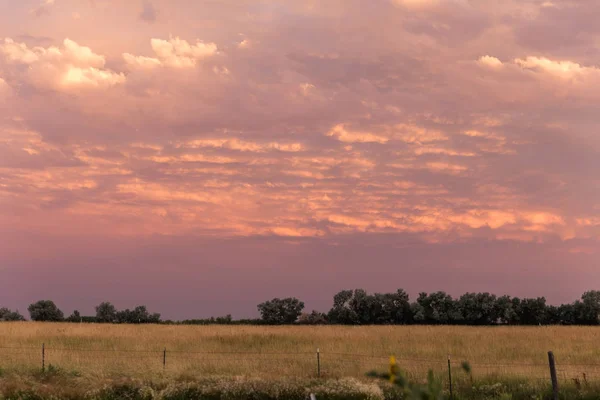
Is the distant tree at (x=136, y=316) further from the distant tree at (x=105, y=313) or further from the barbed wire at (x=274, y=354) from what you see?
the barbed wire at (x=274, y=354)

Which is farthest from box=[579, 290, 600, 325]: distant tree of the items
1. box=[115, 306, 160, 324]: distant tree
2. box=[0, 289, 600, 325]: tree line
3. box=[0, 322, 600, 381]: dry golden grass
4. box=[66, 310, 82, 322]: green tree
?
box=[66, 310, 82, 322]: green tree

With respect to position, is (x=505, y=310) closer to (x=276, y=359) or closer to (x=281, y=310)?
(x=281, y=310)

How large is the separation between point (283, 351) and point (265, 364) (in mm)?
6092

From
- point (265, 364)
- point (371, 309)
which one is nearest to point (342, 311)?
point (371, 309)

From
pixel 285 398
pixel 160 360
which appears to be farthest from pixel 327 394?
pixel 160 360

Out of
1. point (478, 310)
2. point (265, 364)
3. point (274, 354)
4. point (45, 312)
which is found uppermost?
point (45, 312)

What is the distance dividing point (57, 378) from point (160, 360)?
22.3ft

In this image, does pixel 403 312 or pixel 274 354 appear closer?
pixel 274 354

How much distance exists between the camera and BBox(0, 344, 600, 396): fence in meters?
23.9

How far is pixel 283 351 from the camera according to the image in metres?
33.4

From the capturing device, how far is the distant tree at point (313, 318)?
6406 cm

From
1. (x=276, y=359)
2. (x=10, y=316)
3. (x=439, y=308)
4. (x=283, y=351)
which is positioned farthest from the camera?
(x=10, y=316)

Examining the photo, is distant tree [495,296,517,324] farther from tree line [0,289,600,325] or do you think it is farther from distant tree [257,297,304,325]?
distant tree [257,297,304,325]

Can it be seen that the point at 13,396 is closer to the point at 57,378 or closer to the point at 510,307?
the point at 57,378
